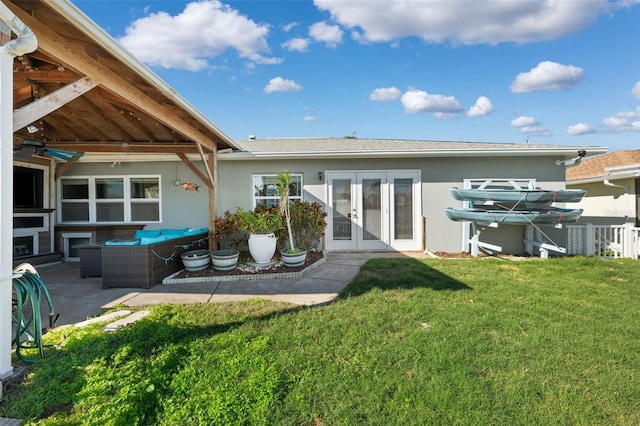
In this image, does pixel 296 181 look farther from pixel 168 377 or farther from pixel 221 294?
pixel 168 377

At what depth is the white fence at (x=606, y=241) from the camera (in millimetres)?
6848

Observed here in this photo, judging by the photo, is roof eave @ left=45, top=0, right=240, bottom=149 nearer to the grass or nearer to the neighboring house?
the grass

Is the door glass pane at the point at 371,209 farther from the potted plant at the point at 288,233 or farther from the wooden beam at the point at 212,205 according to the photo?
the wooden beam at the point at 212,205

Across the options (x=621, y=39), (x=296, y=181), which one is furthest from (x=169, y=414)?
(x=621, y=39)

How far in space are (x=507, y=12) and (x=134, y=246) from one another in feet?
30.8

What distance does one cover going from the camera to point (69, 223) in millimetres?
7734

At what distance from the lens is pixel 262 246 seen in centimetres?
575

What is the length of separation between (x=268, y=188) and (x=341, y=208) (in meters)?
1.98

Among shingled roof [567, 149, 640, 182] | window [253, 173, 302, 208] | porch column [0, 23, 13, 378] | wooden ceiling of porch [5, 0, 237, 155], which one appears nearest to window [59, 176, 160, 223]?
wooden ceiling of porch [5, 0, 237, 155]

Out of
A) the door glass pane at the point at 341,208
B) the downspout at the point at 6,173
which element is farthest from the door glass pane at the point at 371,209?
the downspout at the point at 6,173

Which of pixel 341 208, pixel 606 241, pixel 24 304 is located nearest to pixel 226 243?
pixel 341 208

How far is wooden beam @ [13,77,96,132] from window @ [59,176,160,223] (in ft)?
16.2

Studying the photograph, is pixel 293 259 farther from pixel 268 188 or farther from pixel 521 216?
pixel 521 216

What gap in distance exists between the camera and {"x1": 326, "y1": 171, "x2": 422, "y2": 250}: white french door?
24.9 feet
